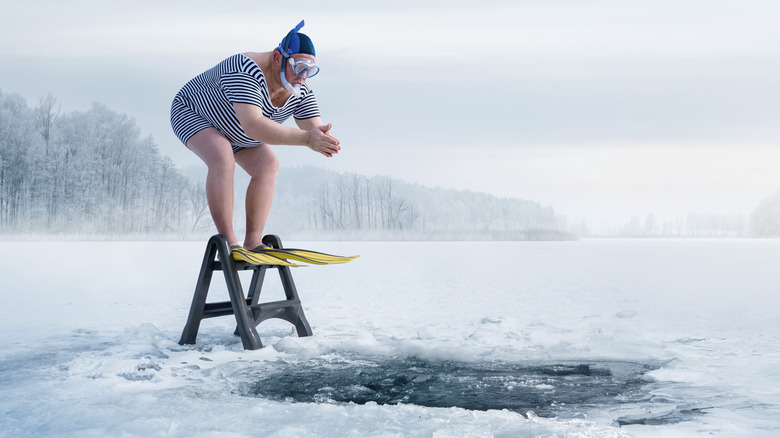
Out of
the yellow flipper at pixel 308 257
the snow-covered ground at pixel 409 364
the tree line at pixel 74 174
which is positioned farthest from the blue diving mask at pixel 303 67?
the tree line at pixel 74 174

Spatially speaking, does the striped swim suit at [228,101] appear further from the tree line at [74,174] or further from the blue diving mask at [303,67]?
the tree line at [74,174]

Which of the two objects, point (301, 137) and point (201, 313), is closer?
point (301, 137)

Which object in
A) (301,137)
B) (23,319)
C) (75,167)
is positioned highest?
(75,167)

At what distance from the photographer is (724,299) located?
4.47m

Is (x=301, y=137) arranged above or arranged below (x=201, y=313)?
above

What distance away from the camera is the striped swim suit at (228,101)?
2.91m

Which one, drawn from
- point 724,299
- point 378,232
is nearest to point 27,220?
point 378,232

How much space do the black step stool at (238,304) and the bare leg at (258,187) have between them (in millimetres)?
152

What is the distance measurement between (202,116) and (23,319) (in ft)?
6.10

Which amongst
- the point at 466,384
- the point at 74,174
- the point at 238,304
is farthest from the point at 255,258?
the point at 74,174

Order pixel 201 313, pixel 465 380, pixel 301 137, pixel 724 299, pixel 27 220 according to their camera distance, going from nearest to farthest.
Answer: pixel 465 380
pixel 301 137
pixel 201 313
pixel 724 299
pixel 27 220

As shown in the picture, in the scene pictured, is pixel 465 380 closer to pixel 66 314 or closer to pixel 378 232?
pixel 66 314

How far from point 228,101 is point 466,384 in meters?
1.90

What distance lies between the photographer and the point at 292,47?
296cm
